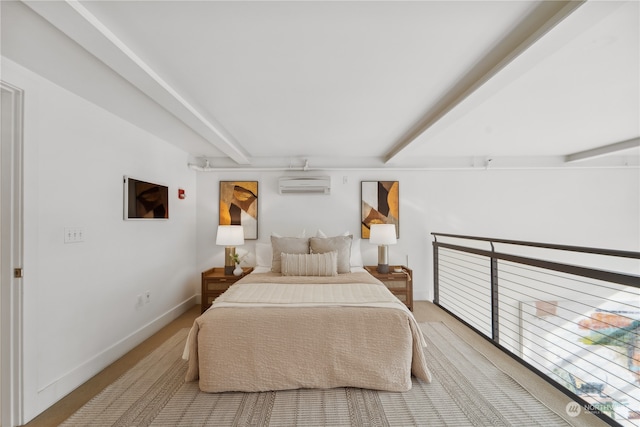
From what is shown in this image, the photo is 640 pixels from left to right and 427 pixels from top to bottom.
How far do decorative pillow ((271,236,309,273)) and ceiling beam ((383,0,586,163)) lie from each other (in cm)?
210

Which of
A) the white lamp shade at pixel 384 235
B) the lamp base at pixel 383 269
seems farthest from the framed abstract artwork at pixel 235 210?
the lamp base at pixel 383 269

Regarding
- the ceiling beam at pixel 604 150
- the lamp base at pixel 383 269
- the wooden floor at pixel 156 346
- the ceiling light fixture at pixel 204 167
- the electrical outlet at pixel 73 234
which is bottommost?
the wooden floor at pixel 156 346

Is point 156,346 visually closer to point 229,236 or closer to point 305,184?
point 229,236

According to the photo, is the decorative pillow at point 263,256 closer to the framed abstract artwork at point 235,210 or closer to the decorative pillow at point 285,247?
the decorative pillow at point 285,247

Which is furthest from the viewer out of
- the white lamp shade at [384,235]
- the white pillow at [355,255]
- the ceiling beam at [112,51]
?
the white pillow at [355,255]

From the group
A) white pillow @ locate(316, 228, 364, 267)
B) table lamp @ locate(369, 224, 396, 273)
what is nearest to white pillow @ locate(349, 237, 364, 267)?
white pillow @ locate(316, 228, 364, 267)

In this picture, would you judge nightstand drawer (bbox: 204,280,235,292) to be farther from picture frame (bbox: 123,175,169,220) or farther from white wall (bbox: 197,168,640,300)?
picture frame (bbox: 123,175,169,220)

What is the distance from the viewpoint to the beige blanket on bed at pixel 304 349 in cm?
203

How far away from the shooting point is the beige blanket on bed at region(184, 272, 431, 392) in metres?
2.03

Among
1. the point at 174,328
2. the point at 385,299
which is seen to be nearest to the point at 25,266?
the point at 174,328

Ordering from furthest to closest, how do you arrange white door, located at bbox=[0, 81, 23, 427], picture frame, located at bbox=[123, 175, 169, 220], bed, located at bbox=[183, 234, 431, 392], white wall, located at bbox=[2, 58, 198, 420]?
picture frame, located at bbox=[123, 175, 169, 220] < bed, located at bbox=[183, 234, 431, 392] < white wall, located at bbox=[2, 58, 198, 420] < white door, located at bbox=[0, 81, 23, 427]

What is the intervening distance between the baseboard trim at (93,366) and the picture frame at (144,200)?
1190 millimetres

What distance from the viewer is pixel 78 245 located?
7.21 feet

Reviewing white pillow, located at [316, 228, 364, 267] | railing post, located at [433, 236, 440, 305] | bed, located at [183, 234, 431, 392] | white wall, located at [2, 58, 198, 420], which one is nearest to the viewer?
white wall, located at [2, 58, 198, 420]
